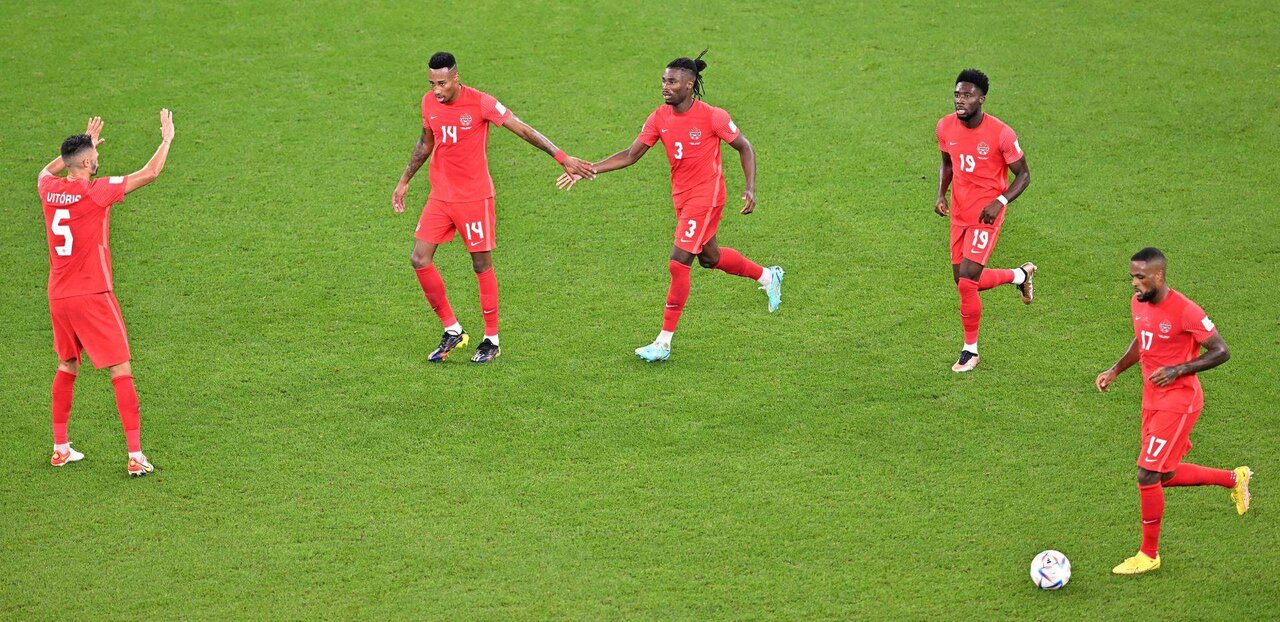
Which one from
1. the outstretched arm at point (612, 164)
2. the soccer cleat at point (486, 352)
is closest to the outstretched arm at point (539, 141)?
the outstretched arm at point (612, 164)

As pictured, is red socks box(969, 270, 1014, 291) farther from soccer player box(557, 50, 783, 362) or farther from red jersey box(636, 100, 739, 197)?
red jersey box(636, 100, 739, 197)

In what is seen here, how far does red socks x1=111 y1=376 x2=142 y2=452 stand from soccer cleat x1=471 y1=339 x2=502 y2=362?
9.35 ft

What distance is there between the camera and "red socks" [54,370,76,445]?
898 cm

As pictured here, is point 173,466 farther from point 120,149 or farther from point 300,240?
point 120,149

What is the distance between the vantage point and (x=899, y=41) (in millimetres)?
16906

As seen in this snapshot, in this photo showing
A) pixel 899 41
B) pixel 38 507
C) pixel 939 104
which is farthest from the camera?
pixel 899 41

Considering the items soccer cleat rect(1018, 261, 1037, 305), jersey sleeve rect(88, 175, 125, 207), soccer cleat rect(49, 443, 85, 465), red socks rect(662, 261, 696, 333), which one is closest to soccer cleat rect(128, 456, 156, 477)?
soccer cleat rect(49, 443, 85, 465)

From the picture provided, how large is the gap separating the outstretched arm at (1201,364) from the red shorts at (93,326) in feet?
22.6

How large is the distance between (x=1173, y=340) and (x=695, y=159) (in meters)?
4.27

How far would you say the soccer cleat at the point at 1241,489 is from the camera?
316 inches

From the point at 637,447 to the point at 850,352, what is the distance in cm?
244

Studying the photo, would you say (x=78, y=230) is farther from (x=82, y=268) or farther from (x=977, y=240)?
(x=977, y=240)

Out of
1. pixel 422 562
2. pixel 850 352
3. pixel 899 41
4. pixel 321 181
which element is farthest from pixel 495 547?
pixel 899 41

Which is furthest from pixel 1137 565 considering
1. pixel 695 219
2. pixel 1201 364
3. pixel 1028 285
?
pixel 695 219
